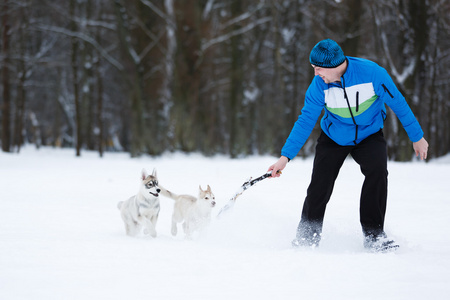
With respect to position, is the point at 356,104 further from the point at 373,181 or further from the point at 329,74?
the point at 373,181

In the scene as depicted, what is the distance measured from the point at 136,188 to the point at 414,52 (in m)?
10.2

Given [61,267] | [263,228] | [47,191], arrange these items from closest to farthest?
[61,267], [263,228], [47,191]

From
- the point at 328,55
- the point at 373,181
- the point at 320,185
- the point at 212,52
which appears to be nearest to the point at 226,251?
the point at 320,185

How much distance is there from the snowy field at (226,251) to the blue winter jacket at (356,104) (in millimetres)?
1132


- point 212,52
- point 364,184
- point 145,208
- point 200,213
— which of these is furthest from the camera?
point 212,52

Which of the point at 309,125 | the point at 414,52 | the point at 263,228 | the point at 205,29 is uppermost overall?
the point at 205,29

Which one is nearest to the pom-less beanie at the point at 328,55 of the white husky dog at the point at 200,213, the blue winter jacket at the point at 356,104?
the blue winter jacket at the point at 356,104

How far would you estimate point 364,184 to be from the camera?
4391mm

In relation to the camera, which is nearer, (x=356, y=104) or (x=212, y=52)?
(x=356, y=104)

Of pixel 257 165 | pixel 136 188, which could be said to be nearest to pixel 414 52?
pixel 257 165

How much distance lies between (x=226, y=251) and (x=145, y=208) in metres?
1.60

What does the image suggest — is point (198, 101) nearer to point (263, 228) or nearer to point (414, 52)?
point (414, 52)

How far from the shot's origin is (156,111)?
2188 centimetres

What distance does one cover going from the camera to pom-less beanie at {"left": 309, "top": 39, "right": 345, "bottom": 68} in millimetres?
3891
